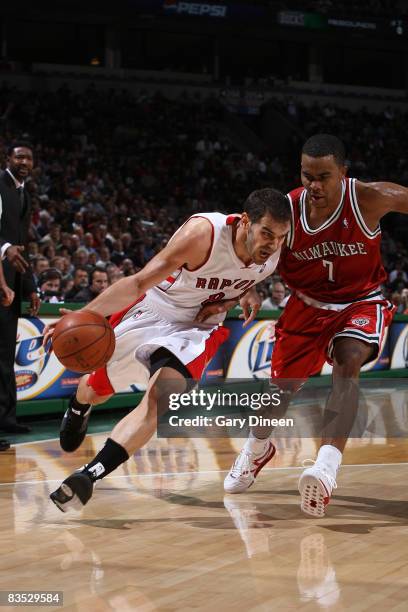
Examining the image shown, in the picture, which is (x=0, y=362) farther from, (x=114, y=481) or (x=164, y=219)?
(x=164, y=219)

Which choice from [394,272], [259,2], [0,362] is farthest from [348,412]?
[259,2]

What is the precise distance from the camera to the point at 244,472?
4652 millimetres

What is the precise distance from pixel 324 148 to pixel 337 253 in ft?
1.78

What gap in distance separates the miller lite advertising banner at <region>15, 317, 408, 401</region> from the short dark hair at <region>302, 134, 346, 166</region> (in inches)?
91.6

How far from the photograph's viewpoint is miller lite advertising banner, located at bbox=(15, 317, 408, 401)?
23.5ft

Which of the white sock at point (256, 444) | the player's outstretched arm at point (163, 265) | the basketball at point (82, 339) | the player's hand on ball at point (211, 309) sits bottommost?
the white sock at point (256, 444)

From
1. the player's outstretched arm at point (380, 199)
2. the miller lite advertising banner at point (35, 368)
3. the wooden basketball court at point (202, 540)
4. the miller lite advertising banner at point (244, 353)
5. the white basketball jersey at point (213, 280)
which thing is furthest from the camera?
the miller lite advertising banner at point (244, 353)

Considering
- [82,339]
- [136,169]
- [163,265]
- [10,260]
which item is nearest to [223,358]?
[10,260]

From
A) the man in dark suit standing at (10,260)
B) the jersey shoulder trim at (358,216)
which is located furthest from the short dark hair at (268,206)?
the man in dark suit standing at (10,260)

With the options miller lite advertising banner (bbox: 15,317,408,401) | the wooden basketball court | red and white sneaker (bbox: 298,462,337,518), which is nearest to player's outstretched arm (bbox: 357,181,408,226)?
red and white sneaker (bbox: 298,462,337,518)

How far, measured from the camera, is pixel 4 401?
6336mm

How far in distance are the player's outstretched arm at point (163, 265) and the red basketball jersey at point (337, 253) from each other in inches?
24.9

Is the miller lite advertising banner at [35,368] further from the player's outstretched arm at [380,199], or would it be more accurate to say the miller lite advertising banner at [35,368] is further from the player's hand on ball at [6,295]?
the player's outstretched arm at [380,199]

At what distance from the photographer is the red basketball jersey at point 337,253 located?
14.4ft
